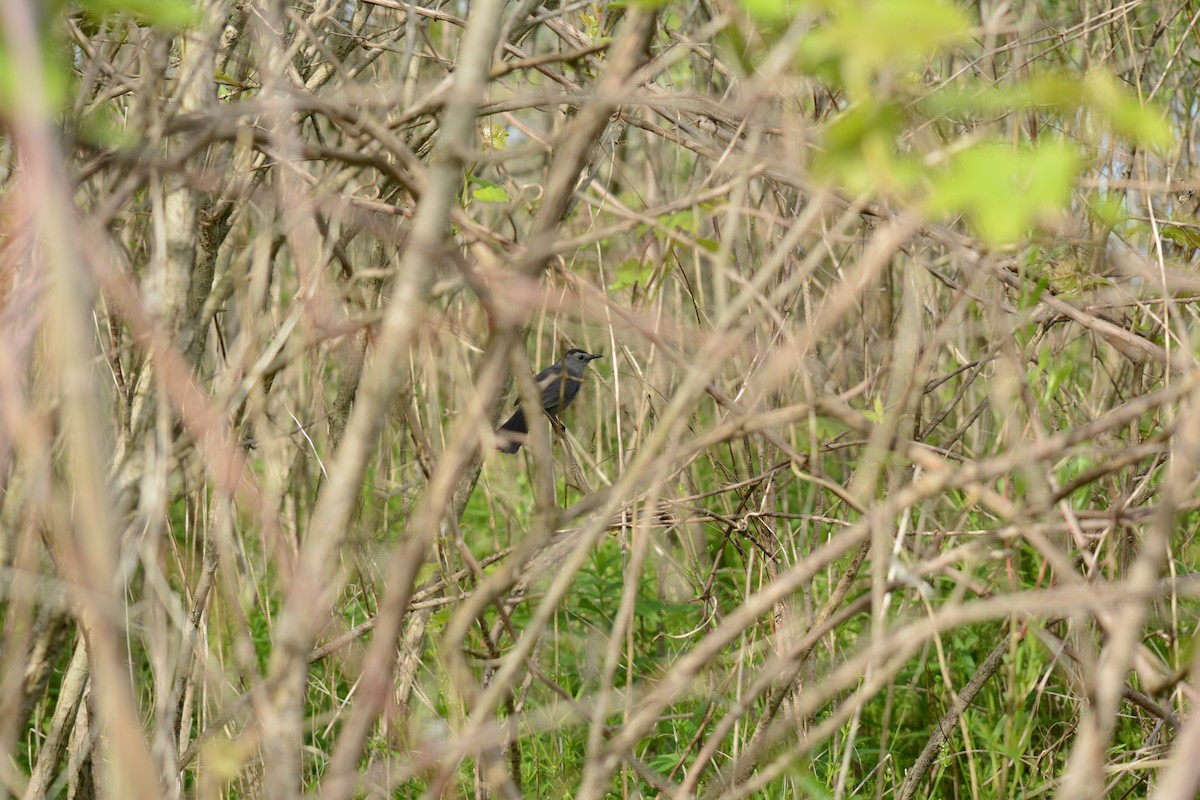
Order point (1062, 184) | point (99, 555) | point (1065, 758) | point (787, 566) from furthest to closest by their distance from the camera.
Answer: point (1065, 758)
point (787, 566)
point (99, 555)
point (1062, 184)

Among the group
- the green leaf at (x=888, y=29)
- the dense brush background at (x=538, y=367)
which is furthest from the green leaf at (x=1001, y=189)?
the green leaf at (x=888, y=29)

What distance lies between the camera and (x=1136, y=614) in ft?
3.42

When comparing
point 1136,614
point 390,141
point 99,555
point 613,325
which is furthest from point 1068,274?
point 99,555

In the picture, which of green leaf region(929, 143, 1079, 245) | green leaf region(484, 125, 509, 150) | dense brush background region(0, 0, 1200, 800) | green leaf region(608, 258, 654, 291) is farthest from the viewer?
green leaf region(484, 125, 509, 150)

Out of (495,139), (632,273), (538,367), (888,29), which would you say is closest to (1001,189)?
(888,29)

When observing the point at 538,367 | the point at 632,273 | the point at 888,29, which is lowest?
the point at 538,367

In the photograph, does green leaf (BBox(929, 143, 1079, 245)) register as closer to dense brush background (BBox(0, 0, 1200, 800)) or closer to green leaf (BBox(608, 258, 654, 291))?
dense brush background (BBox(0, 0, 1200, 800))

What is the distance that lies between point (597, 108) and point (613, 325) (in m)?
0.73

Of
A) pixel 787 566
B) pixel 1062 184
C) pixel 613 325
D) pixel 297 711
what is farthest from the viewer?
pixel 787 566

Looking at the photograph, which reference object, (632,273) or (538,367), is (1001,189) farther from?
(538,367)

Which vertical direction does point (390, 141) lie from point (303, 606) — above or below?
above

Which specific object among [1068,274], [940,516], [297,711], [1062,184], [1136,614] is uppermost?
[1062,184]

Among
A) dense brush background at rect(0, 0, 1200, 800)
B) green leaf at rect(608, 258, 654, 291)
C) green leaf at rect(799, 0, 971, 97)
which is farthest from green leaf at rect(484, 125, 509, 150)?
green leaf at rect(799, 0, 971, 97)

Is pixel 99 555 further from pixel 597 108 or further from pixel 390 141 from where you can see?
pixel 597 108
